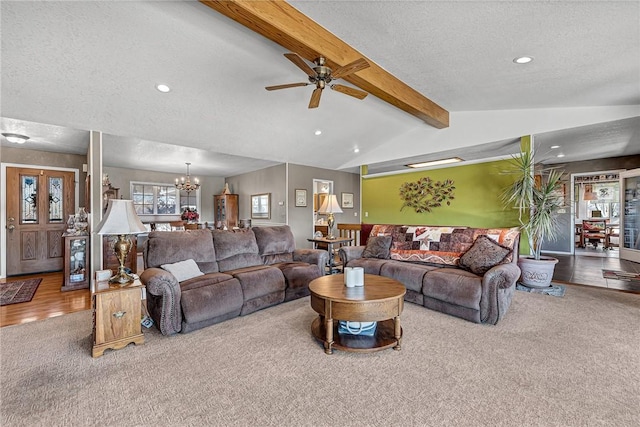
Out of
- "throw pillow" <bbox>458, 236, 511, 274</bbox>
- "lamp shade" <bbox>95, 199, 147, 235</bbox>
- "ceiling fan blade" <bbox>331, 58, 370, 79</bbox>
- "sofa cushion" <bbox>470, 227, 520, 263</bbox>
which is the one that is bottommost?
"throw pillow" <bbox>458, 236, 511, 274</bbox>

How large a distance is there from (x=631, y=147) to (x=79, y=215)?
35.1 ft

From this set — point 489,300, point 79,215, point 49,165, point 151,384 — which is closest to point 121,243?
point 151,384

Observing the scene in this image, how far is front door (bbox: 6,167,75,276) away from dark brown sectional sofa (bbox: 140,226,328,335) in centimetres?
356

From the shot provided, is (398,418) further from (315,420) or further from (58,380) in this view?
(58,380)

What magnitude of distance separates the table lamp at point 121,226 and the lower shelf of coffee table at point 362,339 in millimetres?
1812

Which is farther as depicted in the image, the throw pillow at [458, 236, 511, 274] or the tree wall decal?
the tree wall decal

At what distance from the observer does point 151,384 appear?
1.90 metres

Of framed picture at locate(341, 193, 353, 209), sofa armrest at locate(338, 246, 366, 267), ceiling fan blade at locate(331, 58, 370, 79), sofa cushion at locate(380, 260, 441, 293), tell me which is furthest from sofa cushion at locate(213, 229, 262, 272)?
framed picture at locate(341, 193, 353, 209)

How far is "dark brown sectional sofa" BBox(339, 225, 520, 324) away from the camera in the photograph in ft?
9.32

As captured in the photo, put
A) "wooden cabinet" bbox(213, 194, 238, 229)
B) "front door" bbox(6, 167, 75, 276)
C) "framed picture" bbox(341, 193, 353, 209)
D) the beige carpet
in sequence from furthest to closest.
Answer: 1. "wooden cabinet" bbox(213, 194, 238, 229)
2. "framed picture" bbox(341, 193, 353, 209)
3. "front door" bbox(6, 167, 75, 276)
4. the beige carpet

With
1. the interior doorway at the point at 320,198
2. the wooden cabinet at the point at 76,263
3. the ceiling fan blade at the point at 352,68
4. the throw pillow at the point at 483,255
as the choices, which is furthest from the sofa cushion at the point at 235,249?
the interior doorway at the point at 320,198

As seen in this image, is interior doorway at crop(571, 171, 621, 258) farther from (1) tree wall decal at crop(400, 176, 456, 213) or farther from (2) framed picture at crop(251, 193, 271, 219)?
(2) framed picture at crop(251, 193, 271, 219)

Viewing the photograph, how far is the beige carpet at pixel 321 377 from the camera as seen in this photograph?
160 centimetres

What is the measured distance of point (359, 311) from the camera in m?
2.24
